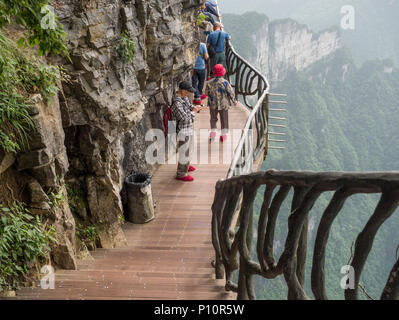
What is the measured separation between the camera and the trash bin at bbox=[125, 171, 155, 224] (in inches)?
250

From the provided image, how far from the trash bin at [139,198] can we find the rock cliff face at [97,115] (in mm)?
180

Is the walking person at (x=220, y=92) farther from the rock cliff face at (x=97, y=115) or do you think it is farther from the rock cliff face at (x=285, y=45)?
the rock cliff face at (x=285, y=45)

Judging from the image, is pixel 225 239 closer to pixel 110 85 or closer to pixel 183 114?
pixel 110 85

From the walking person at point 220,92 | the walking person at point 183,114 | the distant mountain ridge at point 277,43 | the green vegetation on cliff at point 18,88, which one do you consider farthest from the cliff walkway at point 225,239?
the distant mountain ridge at point 277,43

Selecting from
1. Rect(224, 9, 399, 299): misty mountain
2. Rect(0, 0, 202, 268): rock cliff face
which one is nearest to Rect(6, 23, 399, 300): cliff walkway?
Rect(0, 0, 202, 268): rock cliff face

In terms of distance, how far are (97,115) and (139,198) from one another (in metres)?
1.64

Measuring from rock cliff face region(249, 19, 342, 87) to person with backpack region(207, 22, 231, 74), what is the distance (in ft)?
156

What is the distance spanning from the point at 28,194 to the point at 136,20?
113 inches

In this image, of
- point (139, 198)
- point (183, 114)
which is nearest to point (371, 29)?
point (183, 114)

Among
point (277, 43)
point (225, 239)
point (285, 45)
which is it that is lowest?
point (225, 239)

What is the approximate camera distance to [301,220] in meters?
2.09

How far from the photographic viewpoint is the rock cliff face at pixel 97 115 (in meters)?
4.17

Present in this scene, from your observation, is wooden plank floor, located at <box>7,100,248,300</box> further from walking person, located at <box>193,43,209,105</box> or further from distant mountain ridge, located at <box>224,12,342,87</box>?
distant mountain ridge, located at <box>224,12,342,87</box>
